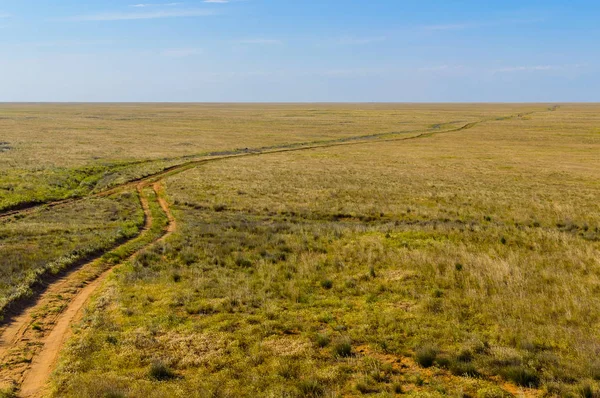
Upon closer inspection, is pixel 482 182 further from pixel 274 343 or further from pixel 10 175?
pixel 10 175

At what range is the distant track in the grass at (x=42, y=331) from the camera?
Answer: 10094 millimetres

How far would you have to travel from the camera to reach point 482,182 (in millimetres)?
43344

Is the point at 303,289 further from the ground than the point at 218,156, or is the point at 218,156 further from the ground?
the point at 218,156

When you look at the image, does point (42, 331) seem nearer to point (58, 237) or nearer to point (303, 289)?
point (303, 289)

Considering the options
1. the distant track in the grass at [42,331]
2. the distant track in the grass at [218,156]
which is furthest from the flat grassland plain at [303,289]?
the distant track in the grass at [218,156]

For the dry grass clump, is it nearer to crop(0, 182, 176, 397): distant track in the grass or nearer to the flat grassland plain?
the flat grassland plain

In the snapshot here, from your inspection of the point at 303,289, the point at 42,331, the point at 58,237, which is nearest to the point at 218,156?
the point at 58,237

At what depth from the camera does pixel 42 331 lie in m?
12.4

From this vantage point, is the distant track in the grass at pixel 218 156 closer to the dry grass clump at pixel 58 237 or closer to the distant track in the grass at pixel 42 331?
the dry grass clump at pixel 58 237

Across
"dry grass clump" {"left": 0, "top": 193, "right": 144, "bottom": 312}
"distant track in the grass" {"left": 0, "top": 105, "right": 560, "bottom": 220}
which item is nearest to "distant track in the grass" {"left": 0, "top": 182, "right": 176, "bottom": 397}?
"dry grass clump" {"left": 0, "top": 193, "right": 144, "bottom": 312}

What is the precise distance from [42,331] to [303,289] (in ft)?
24.4

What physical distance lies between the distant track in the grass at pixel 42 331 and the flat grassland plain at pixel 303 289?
0.07m

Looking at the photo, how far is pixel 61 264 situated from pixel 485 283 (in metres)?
15.1

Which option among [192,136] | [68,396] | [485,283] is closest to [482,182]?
[485,283]
